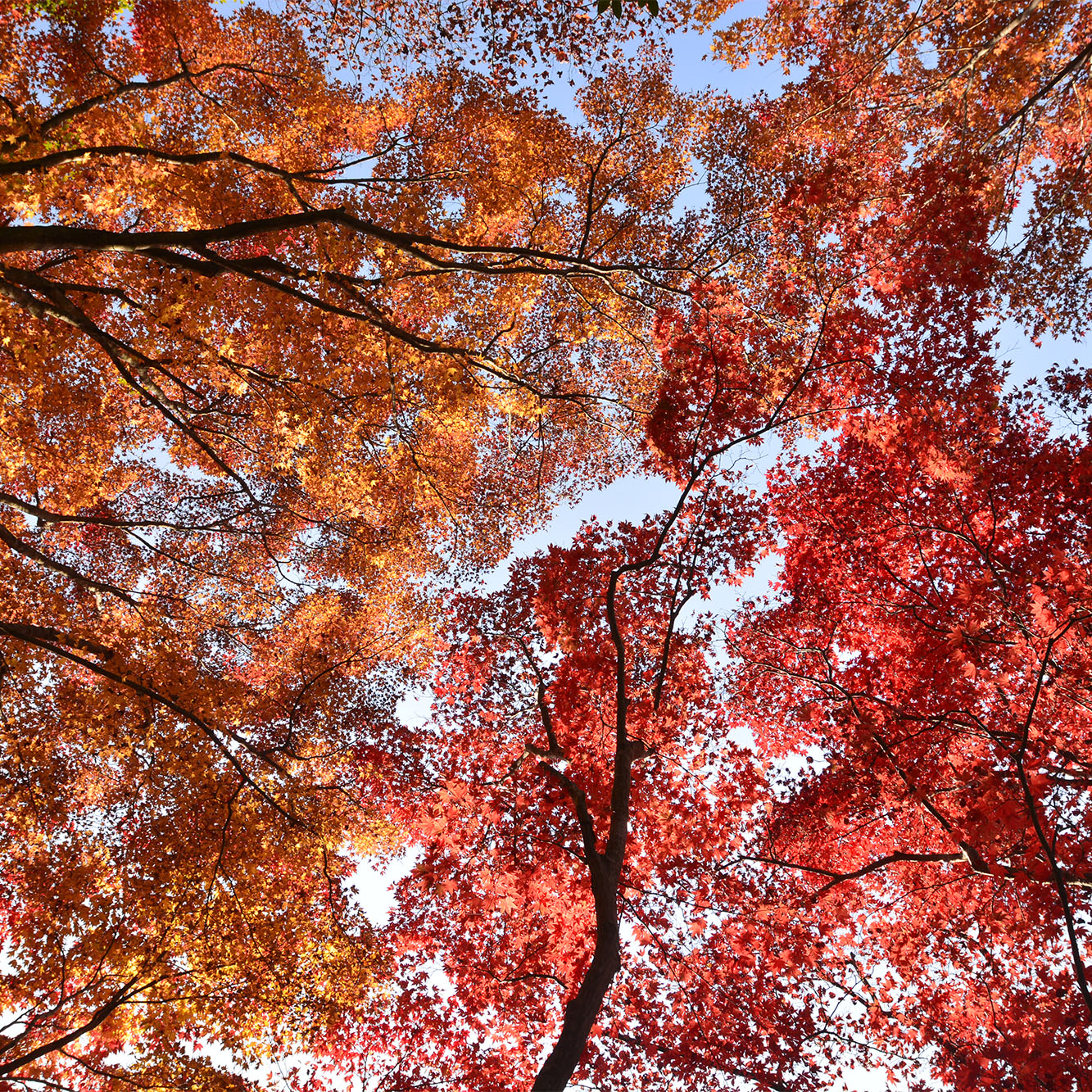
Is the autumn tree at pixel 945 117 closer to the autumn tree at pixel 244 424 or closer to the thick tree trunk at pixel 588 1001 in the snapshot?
the autumn tree at pixel 244 424

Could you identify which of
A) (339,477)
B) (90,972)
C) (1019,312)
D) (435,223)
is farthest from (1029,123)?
(90,972)

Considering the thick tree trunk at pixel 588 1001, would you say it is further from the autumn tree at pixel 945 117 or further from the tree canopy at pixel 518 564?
the autumn tree at pixel 945 117

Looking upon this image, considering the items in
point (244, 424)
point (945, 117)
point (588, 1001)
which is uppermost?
point (945, 117)

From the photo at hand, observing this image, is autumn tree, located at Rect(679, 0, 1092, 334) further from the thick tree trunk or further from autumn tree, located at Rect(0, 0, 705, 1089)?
the thick tree trunk

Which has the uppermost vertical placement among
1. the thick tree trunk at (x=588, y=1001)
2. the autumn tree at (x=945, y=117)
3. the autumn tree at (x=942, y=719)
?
the autumn tree at (x=945, y=117)

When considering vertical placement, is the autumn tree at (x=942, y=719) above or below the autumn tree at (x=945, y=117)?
below

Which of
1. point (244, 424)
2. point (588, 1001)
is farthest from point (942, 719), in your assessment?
point (244, 424)

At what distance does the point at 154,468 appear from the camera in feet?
60.6

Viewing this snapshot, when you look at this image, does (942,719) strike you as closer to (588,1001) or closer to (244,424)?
(588,1001)

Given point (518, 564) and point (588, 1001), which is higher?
point (518, 564)

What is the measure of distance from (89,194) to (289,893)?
1253 cm

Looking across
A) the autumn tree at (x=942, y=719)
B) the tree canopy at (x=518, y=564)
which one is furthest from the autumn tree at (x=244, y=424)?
the autumn tree at (x=942, y=719)

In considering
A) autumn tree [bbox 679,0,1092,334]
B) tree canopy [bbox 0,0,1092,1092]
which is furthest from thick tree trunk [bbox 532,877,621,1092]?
autumn tree [bbox 679,0,1092,334]

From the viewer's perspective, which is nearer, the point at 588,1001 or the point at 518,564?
the point at 588,1001
